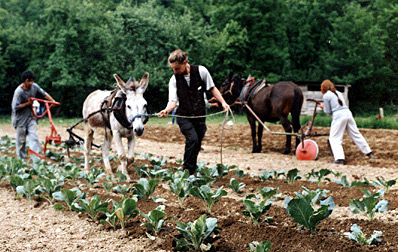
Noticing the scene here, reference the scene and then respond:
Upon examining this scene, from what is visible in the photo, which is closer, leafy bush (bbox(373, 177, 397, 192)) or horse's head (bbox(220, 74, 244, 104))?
leafy bush (bbox(373, 177, 397, 192))

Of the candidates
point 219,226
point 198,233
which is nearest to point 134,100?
point 219,226

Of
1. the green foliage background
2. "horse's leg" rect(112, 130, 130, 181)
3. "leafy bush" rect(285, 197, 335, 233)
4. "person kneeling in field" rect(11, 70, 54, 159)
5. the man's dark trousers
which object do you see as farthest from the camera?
the green foliage background

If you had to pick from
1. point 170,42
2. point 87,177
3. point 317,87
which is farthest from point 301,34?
point 87,177

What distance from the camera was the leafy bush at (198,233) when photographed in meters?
3.53

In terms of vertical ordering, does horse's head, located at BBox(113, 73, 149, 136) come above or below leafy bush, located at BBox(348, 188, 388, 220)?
above

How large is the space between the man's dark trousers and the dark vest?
14 cm

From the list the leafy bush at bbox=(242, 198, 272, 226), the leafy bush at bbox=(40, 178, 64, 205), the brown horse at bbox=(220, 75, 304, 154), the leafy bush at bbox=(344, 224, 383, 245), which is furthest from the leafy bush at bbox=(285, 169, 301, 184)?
the brown horse at bbox=(220, 75, 304, 154)

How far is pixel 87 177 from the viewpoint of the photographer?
21.2 ft

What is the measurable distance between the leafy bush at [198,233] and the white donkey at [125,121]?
2.83 meters

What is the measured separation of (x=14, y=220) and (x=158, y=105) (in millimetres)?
23927

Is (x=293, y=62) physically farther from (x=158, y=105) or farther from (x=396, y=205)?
(x=396, y=205)

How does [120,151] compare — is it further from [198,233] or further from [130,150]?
[198,233]

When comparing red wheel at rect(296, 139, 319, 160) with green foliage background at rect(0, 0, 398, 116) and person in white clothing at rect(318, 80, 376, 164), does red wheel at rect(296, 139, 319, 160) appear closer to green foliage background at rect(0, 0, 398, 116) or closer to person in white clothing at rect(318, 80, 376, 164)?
person in white clothing at rect(318, 80, 376, 164)

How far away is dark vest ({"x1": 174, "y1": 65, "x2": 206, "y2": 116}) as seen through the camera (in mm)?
6145
